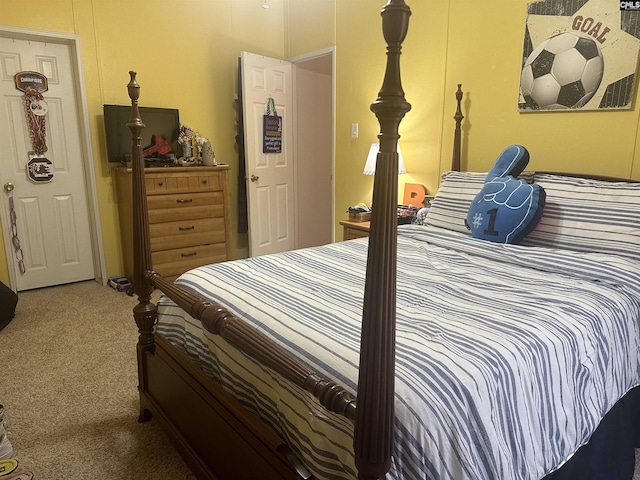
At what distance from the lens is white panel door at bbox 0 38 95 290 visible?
3.45 metres

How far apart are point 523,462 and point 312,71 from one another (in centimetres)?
436

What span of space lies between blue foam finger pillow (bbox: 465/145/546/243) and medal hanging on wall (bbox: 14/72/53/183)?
131 inches

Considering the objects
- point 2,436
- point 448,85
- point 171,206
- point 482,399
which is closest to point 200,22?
point 171,206

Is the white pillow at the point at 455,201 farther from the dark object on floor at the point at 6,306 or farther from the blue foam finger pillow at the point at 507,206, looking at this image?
the dark object on floor at the point at 6,306

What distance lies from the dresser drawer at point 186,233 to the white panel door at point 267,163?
425 mm

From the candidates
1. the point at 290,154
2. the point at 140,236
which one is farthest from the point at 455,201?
the point at 290,154

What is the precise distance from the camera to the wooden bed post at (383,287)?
776 millimetres

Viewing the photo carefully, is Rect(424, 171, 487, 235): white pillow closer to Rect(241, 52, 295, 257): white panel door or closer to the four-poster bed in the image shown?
the four-poster bed

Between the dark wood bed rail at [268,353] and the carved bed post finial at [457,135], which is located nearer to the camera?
the dark wood bed rail at [268,353]

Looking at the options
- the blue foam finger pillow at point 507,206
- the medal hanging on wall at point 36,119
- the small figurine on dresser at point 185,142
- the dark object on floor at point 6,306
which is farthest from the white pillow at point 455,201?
the medal hanging on wall at point 36,119

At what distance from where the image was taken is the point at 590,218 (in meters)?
2.04

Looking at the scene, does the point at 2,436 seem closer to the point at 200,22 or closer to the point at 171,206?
the point at 171,206

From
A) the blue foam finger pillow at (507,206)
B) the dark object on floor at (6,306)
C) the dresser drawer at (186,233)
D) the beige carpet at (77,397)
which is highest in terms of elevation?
the blue foam finger pillow at (507,206)

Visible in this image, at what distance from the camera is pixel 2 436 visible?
1729mm
